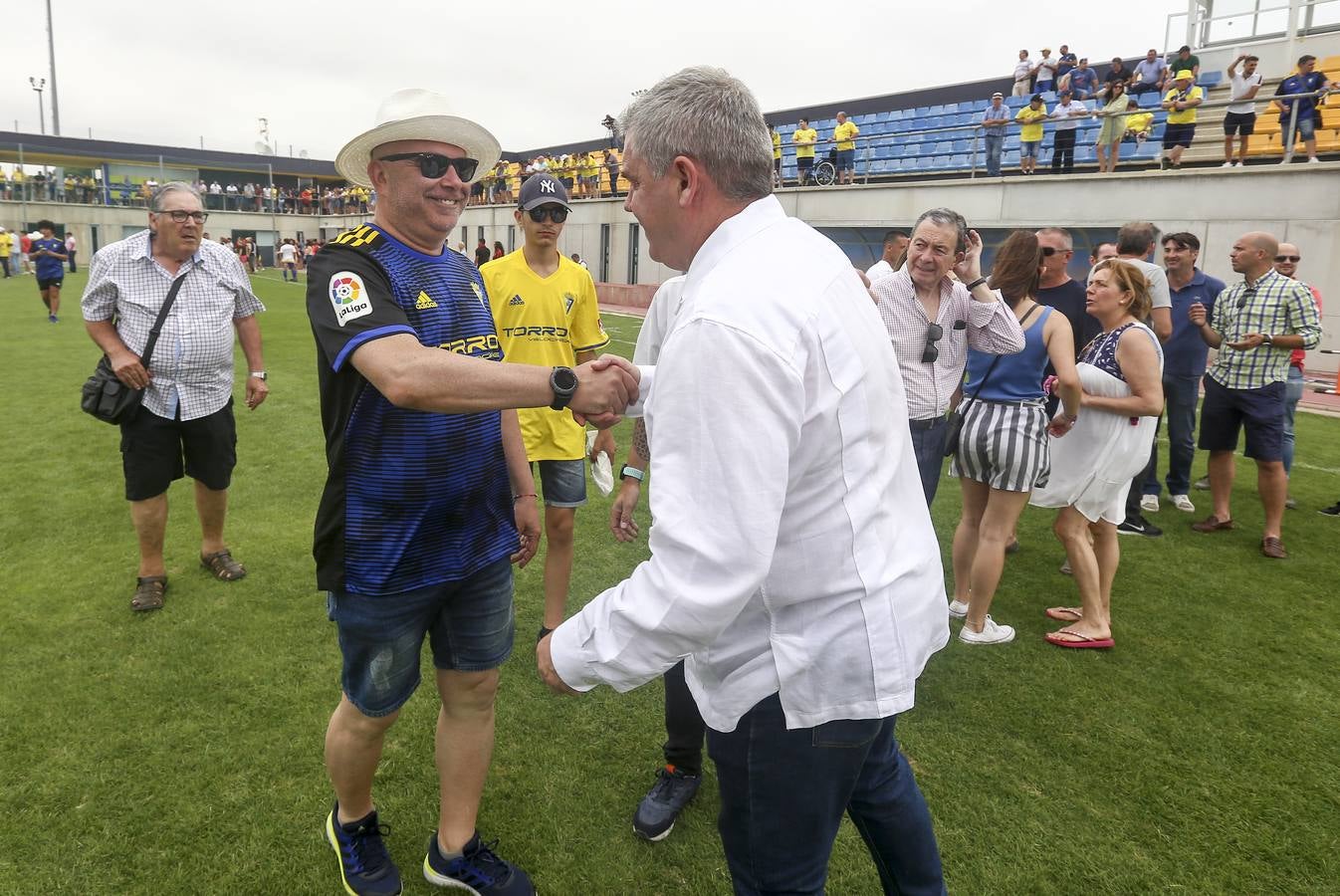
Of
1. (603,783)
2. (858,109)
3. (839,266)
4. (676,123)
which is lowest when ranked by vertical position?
(603,783)

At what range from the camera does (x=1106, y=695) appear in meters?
3.76

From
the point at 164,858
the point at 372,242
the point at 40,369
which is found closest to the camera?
the point at 372,242

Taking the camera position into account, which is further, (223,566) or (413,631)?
(223,566)

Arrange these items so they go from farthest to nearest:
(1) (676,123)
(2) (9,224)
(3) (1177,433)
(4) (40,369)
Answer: (2) (9,224)
(4) (40,369)
(3) (1177,433)
(1) (676,123)

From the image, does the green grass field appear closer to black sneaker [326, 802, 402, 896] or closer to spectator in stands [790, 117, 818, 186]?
black sneaker [326, 802, 402, 896]

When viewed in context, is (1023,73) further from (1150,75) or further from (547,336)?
(547,336)

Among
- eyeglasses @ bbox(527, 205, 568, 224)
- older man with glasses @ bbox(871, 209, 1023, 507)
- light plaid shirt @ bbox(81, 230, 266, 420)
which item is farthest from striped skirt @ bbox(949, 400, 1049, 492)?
light plaid shirt @ bbox(81, 230, 266, 420)

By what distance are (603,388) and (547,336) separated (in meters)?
2.26

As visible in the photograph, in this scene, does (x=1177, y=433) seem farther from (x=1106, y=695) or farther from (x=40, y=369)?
(x=40, y=369)

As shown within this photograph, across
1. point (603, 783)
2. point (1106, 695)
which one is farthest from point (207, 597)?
point (1106, 695)

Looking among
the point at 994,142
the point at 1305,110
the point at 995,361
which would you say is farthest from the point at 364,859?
the point at 994,142

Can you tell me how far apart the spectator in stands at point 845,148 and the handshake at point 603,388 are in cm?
2096

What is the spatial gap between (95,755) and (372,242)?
8.03 ft

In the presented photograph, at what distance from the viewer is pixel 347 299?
193 cm
